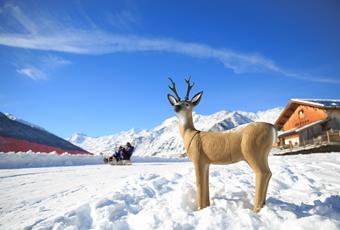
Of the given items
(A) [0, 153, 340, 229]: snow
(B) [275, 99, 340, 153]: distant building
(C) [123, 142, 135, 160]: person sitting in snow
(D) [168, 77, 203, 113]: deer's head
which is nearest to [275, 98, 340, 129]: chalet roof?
(B) [275, 99, 340, 153]: distant building

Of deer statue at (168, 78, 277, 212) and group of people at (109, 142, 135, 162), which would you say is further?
group of people at (109, 142, 135, 162)

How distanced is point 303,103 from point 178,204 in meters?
31.4

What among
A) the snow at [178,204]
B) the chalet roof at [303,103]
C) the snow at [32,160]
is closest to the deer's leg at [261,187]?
the snow at [178,204]

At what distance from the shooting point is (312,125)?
3027cm

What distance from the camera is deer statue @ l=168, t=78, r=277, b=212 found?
4.70 meters

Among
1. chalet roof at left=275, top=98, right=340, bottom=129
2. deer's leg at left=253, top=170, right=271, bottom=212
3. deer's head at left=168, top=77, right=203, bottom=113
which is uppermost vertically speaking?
chalet roof at left=275, top=98, right=340, bottom=129

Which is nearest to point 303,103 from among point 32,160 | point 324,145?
point 324,145

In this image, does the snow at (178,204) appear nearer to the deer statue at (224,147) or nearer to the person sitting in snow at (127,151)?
the deer statue at (224,147)

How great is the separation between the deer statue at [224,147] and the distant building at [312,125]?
22.0 metres

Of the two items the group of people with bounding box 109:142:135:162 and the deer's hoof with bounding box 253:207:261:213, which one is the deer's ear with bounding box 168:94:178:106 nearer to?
the deer's hoof with bounding box 253:207:261:213

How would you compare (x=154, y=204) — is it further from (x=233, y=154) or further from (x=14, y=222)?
(x=14, y=222)

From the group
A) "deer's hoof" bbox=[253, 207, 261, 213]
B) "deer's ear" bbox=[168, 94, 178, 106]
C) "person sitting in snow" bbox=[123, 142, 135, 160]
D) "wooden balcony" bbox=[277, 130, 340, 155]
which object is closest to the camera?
"deer's hoof" bbox=[253, 207, 261, 213]

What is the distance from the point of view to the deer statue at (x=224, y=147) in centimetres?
470

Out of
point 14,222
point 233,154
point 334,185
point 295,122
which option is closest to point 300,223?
point 233,154
